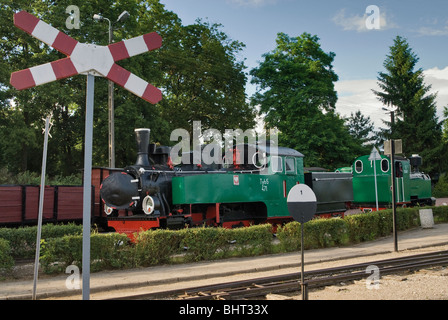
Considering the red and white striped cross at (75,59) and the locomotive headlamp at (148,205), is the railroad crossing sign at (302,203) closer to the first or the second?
the red and white striped cross at (75,59)

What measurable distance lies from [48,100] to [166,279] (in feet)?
61.6

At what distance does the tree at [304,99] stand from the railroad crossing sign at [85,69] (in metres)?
26.2

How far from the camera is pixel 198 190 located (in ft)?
42.3

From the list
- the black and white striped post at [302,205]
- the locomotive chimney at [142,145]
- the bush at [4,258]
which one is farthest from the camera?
the locomotive chimney at [142,145]

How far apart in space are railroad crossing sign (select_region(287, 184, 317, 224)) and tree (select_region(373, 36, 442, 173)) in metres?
35.9

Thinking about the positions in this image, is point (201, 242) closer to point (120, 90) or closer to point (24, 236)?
point (24, 236)

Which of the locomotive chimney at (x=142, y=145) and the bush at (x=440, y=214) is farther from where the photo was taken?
the bush at (x=440, y=214)

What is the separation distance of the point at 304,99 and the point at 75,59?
27.6 m

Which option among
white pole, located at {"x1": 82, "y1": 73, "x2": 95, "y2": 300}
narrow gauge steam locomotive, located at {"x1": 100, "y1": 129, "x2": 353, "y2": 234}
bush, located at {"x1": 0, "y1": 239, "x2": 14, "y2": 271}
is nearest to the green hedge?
bush, located at {"x1": 0, "y1": 239, "x2": 14, "y2": 271}

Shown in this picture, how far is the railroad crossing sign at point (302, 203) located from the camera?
566cm

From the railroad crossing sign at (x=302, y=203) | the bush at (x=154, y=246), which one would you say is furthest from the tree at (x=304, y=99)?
the railroad crossing sign at (x=302, y=203)

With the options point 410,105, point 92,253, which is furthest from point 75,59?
point 410,105

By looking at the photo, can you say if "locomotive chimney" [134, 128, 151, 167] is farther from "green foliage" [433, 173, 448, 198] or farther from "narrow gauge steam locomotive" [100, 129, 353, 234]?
"green foliage" [433, 173, 448, 198]
